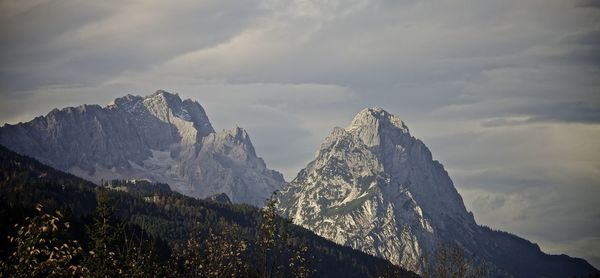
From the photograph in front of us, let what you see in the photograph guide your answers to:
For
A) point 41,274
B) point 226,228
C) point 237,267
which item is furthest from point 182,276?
point 41,274

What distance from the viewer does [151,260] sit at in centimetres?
7581

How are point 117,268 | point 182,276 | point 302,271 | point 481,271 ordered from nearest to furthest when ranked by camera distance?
point 117,268 → point 302,271 → point 182,276 → point 481,271

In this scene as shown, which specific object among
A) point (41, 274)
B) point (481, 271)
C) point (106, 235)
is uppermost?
point (481, 271)

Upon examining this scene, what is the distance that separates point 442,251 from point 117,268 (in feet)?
311

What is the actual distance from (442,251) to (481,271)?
48.7 feet

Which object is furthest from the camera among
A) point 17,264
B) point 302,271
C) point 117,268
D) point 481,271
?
point 481,271

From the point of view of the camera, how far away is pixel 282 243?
70375mm

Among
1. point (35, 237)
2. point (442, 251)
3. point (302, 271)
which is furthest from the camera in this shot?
point (442, 251)

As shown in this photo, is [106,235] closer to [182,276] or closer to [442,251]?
[182,276]

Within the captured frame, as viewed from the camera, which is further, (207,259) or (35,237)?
(207,259)

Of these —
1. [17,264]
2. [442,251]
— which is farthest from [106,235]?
[442,251]

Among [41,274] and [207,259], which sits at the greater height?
[207,259]

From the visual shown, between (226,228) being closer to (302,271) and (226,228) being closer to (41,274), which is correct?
(302,271)

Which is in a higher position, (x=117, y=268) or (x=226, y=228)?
(x=226, y=228)
